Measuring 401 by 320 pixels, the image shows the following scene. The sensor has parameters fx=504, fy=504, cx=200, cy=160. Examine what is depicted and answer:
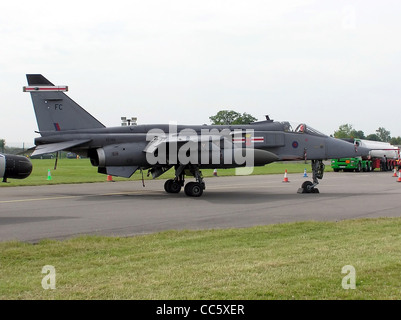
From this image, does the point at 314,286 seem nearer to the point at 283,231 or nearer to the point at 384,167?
the point at 283,231

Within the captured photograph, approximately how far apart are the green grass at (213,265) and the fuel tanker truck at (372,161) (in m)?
32.9

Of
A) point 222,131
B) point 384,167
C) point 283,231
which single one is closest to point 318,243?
point 283,231

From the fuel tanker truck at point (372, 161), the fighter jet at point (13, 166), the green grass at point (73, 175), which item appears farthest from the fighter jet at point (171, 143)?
the fuel tanker truck at point (372, 161)

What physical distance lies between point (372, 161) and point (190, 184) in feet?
98.6

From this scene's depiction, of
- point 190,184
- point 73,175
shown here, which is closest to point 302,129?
point 190,184

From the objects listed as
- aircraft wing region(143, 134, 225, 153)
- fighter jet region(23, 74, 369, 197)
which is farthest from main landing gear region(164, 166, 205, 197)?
aircraft wing region(143, 134, 225, 153)

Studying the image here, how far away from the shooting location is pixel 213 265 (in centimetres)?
640

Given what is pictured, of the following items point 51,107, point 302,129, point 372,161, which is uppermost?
point 51,107

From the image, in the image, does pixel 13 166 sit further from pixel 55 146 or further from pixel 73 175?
pixel 73 175

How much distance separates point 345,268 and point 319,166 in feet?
A: 46.1

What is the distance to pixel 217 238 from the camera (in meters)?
8.92

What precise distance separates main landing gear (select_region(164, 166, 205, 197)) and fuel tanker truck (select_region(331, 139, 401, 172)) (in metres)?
24.4

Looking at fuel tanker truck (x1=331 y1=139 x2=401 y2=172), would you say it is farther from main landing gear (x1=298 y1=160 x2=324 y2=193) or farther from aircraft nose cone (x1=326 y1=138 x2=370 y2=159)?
main landing gear (x1=298 y1=160 x2=324 y2=193)

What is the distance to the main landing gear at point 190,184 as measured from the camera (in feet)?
58.8
